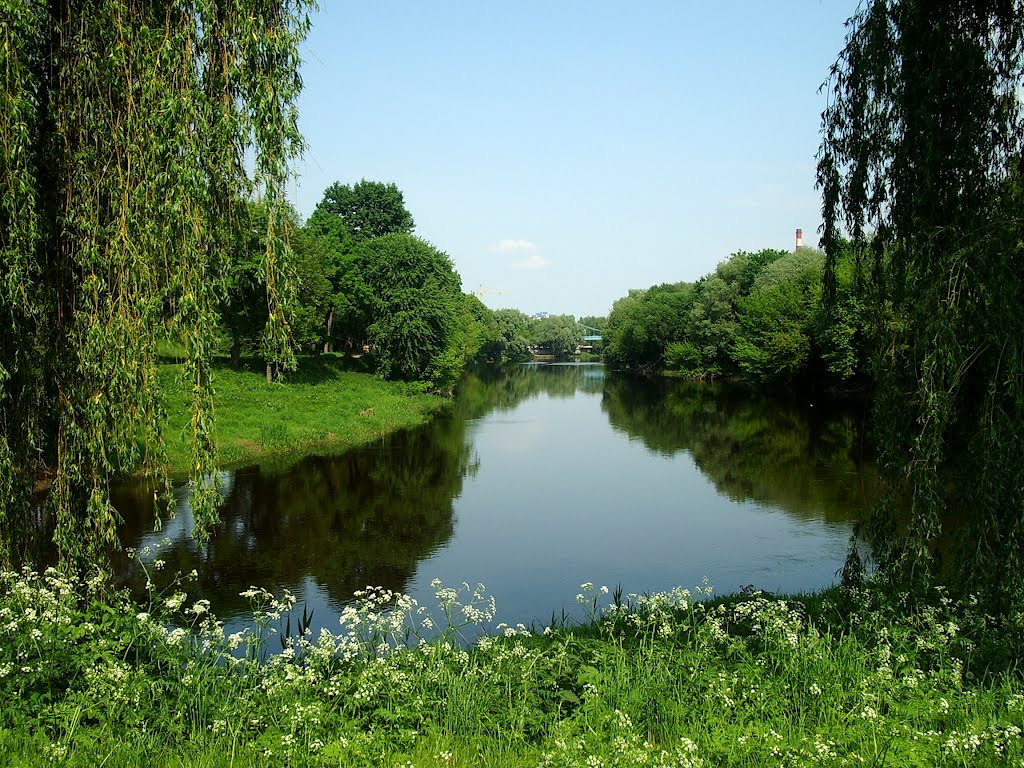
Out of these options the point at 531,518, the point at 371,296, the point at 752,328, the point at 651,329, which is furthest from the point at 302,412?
the point at 651,329

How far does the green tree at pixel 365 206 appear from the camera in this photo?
56125 mm

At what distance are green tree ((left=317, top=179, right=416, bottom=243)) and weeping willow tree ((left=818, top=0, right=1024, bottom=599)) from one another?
49.7 metres

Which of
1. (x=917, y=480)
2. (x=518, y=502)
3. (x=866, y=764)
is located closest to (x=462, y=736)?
(x=866, y=764)

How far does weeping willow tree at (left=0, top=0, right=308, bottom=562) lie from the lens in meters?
6.05

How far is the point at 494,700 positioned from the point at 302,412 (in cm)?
2915

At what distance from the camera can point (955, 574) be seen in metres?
6.91

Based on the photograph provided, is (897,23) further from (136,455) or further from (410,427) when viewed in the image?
(410,427)

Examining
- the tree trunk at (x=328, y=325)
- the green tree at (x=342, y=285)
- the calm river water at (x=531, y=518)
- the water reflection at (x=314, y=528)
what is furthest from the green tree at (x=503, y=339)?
the water reflection at (x=314, y=528)

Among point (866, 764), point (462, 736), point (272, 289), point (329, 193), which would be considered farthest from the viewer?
point (329, 193)

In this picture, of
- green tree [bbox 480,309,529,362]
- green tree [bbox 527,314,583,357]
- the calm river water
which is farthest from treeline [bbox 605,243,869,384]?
green tree [bbox 527,314,583,357]

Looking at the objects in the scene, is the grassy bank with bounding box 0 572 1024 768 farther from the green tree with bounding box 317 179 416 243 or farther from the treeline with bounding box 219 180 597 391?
the green tree with bounding box 317 179 416 243

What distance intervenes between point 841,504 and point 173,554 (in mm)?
16452

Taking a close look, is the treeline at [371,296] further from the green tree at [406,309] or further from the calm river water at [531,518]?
the calm river water at [531,518]

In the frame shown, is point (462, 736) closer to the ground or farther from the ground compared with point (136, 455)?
closer to the ground
